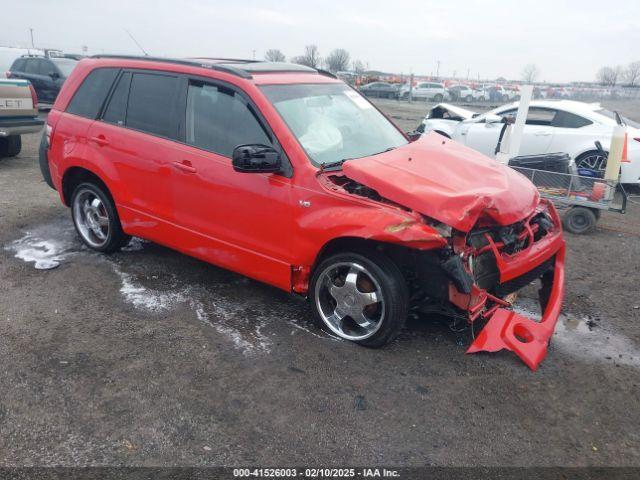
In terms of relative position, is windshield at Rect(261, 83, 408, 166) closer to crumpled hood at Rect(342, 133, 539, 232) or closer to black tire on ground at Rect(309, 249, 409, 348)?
crumpled hood at Rect(342, 133, 539, 232)

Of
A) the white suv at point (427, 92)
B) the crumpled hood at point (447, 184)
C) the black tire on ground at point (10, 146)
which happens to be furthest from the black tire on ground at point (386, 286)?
the white suv at point (427, 92)

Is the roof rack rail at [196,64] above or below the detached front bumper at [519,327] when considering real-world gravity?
above

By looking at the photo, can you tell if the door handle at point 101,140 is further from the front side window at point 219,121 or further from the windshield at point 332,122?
the windshield at point 332,122

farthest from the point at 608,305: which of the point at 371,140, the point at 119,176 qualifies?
the point at 119,176

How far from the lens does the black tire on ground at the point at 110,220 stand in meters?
5.04

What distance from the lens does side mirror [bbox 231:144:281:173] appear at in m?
3.66

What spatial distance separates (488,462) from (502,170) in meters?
2.39

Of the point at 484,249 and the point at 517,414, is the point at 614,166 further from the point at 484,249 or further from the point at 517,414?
the point at 517,414

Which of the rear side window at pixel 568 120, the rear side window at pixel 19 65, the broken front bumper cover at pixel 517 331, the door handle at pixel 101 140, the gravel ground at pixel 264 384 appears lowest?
the gravel ground at pixel 264 384

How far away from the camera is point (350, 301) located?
12.3 feet

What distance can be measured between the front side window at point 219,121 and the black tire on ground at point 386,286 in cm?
111

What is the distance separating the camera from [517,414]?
317cm

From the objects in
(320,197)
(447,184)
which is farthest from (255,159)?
(447,184)

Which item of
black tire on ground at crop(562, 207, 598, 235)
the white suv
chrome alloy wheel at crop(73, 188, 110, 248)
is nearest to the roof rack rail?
chrome alloy wheel at crop(73, 188, 110, 248)
